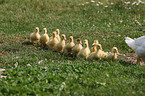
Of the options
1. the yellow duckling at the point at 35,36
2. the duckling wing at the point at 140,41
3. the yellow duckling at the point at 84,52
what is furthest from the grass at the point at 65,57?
the duckling wing at the point at 140,41

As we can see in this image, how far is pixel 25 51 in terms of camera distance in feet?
28.0

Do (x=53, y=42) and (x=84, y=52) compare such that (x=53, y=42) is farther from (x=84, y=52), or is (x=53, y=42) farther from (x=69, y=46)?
(x=84, y=52)

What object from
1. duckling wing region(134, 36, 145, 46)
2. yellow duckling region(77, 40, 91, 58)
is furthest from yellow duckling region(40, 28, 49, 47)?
duckling wing region(134, 36, 145, 46)

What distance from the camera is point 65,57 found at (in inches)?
322

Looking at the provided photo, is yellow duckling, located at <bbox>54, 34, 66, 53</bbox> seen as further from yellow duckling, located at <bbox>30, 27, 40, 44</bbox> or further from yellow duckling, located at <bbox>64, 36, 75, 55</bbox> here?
yellow duckling, located at <bbox>30, 27, 40, 44</bbox>

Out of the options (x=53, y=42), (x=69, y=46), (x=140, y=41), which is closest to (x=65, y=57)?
(x=69, y=46)

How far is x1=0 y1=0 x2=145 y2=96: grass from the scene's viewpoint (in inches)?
206

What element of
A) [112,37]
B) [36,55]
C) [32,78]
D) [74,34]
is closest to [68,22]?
[74,34]

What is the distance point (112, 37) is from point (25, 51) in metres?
5.26

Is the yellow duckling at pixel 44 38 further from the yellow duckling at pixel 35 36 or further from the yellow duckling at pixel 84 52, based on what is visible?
the yellow duckling at pixel 84 52

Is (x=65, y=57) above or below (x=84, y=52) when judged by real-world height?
below

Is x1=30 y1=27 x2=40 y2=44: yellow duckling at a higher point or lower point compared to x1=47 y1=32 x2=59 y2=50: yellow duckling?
higher

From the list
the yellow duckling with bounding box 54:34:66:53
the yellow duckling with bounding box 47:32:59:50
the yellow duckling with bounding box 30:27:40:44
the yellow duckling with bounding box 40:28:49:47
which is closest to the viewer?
the yellow duckling with bounding box 54:34:66:53

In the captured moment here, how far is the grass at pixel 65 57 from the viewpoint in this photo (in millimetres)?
5230
